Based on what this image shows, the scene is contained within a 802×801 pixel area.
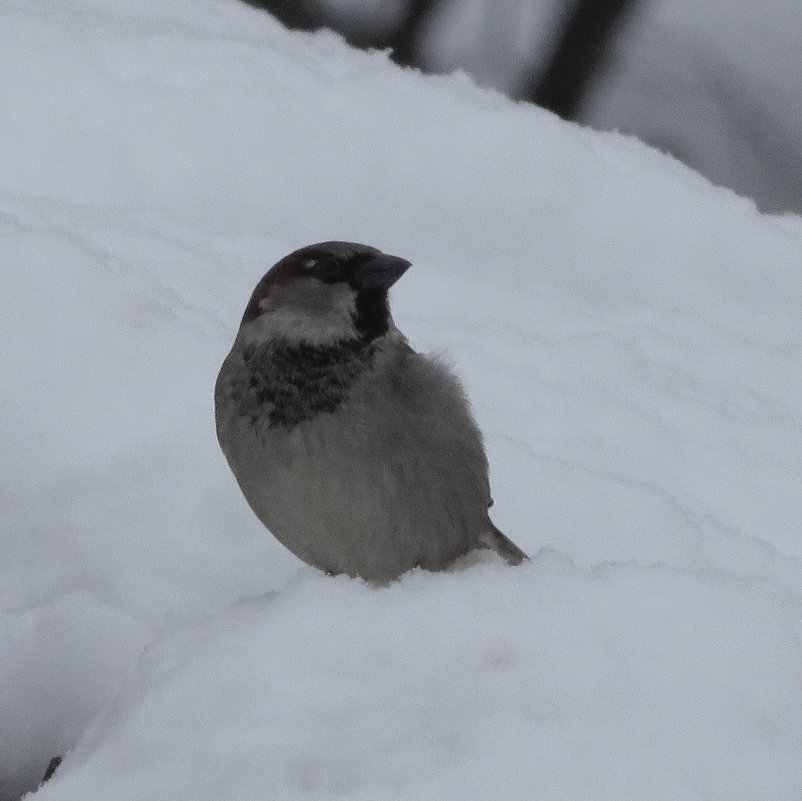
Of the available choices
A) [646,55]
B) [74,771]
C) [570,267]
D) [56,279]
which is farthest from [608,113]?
[74,771]

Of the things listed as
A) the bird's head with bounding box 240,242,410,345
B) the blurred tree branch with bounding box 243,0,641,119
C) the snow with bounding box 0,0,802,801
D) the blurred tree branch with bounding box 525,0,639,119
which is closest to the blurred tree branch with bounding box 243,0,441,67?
the blurred tree branch with bounding box 243,0,641,119

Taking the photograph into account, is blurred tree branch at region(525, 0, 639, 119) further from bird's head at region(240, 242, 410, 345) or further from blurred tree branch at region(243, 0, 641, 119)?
bird's head at region(240, 242, 410, 345)

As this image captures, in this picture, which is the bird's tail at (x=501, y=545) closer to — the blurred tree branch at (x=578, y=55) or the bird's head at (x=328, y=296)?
the bird's head at (x=328, y=296)

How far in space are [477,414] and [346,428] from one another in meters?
0.89

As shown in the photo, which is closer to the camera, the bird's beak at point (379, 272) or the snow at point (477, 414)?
the snow at point (477, 414)

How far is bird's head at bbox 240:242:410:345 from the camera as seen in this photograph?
186cm

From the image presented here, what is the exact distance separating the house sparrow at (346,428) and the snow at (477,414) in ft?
0.53

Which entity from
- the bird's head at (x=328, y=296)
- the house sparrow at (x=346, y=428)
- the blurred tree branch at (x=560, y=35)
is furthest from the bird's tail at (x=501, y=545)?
the blurred tree branch at (x=560, y=35)

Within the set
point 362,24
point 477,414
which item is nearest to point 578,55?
point 362,24

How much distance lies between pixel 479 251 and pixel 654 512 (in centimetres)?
149

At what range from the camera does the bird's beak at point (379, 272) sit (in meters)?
1.88

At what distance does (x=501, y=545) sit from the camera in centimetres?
202

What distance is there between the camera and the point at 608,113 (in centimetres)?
551

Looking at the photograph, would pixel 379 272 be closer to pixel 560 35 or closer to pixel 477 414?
pixel 477 414
